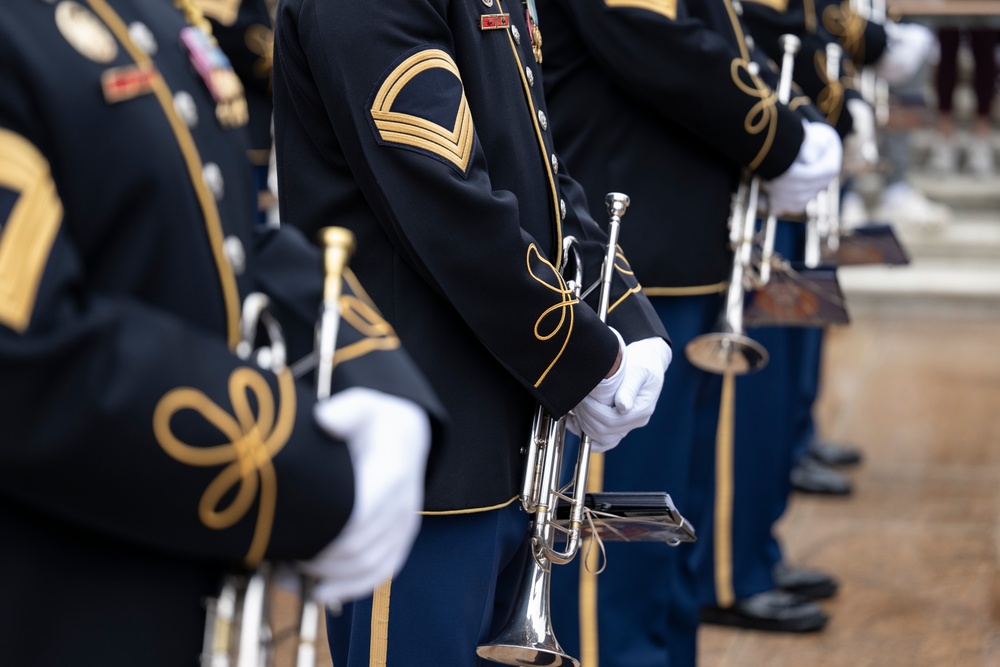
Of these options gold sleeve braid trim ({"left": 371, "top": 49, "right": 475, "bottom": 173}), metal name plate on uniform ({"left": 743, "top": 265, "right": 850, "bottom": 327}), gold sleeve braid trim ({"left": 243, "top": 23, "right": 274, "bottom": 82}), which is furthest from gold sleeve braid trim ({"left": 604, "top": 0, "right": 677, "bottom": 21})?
gold sleeve braid trim ({"left": 243, "top": 23, "right": 274, "bottom": 82})

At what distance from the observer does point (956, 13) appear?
7.76 meters

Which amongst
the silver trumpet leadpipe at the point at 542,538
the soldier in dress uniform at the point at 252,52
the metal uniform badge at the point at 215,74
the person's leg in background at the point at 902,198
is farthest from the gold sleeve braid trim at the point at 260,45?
the person's leg in background at the point at 902,198

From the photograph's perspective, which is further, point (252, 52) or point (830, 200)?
point (252, 52)

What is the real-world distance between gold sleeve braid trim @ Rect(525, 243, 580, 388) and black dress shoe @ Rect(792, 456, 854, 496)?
275cm

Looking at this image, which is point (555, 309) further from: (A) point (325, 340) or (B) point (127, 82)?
(B) point (127, 82)

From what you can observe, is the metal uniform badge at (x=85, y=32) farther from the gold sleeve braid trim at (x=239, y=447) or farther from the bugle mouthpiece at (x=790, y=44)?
the bugle mouthpiece at (x=790, y=44)

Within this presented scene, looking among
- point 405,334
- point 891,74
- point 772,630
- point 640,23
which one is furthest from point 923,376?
point 405,334

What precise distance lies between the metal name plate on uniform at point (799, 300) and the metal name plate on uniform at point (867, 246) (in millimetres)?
604

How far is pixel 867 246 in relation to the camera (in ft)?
11.3

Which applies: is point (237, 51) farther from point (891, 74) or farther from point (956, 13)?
point (956, 13)

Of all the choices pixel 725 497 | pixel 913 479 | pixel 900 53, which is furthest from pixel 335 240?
pixel 913 479

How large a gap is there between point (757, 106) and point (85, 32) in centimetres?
167

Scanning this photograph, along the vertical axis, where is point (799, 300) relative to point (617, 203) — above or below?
below

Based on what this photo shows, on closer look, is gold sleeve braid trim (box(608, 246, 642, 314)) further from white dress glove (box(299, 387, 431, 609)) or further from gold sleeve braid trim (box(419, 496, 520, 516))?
white dress glove (box(299, 387, 431, 609))
